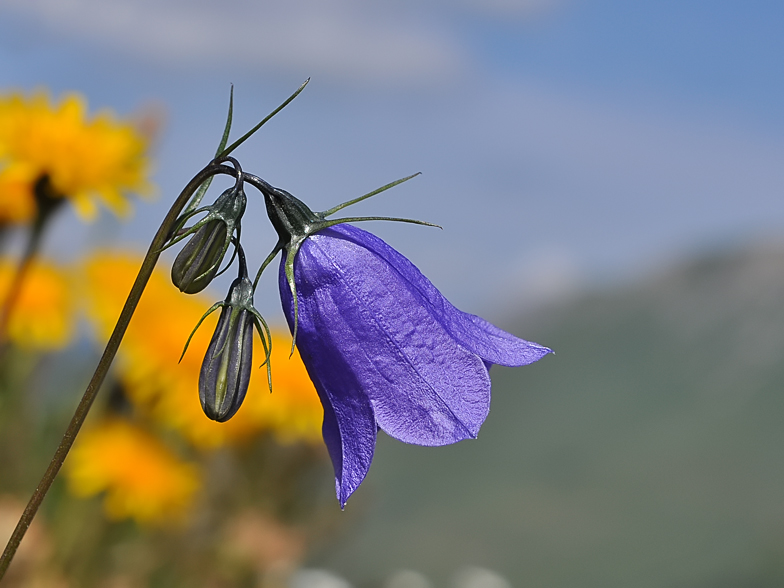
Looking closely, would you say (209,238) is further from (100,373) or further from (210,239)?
(100,373)

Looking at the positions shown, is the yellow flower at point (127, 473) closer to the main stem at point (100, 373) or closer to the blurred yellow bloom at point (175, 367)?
the blurred yellow bloom at point (175, 367)

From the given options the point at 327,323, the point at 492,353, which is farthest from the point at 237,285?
the point at 492,353

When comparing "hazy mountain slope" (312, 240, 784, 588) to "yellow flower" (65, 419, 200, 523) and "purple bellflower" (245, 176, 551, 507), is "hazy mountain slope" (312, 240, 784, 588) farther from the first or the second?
"purple bellflower" (245, 176, 551, 507)

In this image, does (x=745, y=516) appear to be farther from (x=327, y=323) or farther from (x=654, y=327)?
(x=327, y=323)

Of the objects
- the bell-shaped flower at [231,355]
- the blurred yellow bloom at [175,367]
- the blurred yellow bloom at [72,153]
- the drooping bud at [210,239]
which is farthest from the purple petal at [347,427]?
the blurred yellow bloom at [175,367]

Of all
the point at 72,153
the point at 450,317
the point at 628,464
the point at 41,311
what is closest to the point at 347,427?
the point at 450,317

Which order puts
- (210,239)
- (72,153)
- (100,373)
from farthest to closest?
(72,153), (210,239), (100,373)
